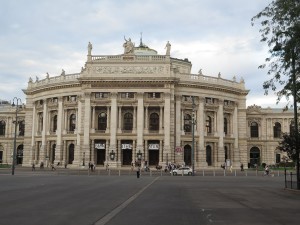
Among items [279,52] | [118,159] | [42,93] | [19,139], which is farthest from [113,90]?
[279,52]

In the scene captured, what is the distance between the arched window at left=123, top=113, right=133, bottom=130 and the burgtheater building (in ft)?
0.62

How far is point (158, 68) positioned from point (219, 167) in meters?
22.3

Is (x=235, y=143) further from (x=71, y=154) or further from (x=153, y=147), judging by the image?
(x=71, y=154)

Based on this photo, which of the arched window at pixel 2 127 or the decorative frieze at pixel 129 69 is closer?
the decorative frieze at pixel 129 69

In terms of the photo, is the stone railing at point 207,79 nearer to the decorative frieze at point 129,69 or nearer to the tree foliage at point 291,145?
the decorative frieze at point 129,69

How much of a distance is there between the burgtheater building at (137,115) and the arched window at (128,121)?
19 centimetres

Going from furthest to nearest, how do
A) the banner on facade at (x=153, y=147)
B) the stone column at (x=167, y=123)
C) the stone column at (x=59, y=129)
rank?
1. the stone column at (x=59, y=129)
2. the banner on facade at (x=153, y=147)
3. the stone column at (x=167, y=123)

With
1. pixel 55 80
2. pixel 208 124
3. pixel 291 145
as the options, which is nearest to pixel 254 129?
pixel 208 124

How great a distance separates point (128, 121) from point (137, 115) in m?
3.23

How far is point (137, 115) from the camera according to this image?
247 ft

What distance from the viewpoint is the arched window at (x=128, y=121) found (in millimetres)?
77625

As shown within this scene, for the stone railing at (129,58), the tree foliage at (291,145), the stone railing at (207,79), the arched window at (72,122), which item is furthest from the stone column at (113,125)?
the tree foliage at (291,145)

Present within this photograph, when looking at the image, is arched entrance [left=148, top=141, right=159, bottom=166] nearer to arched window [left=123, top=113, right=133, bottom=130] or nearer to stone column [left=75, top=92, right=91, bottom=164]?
arched window [left=123, top=113, right=133, bottom=130]

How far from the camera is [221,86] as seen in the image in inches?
3191
